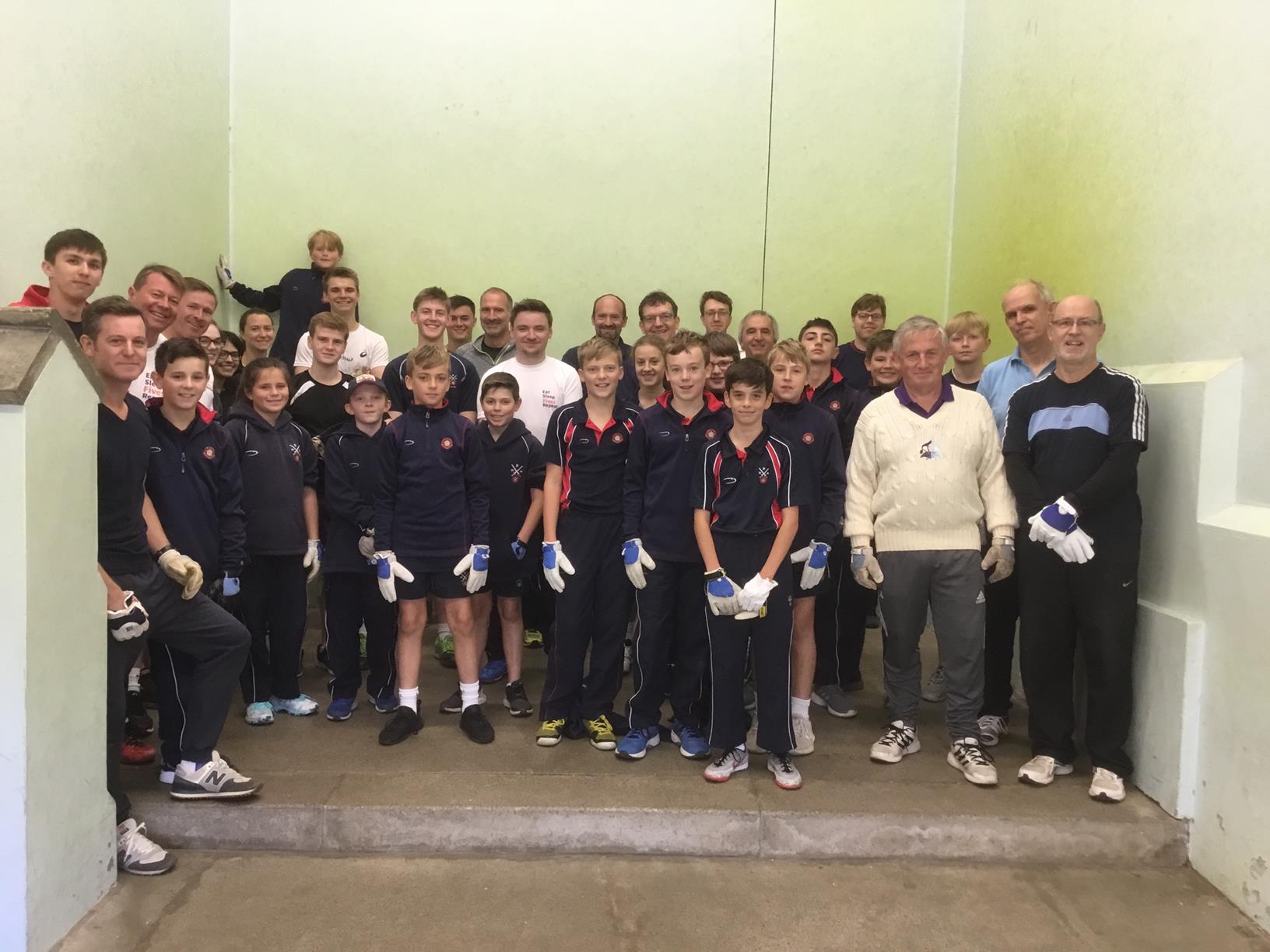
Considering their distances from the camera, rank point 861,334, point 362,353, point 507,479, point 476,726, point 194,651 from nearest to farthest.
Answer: point 194,651 < point 476,726 < point 507,479 < point 861,334 < point 362,353

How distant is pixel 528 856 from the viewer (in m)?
2.95

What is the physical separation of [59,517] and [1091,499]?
324cm

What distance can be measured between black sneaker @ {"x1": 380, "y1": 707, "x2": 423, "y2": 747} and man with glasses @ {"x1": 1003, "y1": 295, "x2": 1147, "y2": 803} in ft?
7.76

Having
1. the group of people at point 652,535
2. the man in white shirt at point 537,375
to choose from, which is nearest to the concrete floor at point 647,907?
the group of people at point 652,535

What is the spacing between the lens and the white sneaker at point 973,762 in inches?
127

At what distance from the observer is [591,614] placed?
3.62 m

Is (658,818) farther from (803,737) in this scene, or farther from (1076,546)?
(1076,546)

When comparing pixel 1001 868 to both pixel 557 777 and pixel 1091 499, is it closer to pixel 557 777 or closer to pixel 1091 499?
pixel 1091 499

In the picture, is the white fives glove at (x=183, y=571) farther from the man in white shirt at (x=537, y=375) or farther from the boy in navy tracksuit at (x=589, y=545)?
the man in white shirt at (x=537, y=375)

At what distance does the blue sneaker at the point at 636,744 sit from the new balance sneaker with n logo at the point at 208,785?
4.29 ft

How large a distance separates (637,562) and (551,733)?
79 cm

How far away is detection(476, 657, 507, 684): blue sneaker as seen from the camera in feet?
14.2

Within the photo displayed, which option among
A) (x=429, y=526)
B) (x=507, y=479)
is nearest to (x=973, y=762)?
(x=507, y=479)

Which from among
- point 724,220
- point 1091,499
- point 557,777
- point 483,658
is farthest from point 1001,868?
point 724,220
